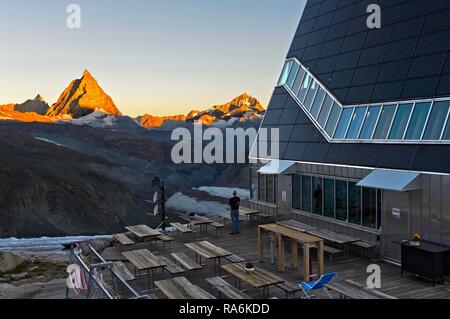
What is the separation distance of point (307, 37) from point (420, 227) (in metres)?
15.3

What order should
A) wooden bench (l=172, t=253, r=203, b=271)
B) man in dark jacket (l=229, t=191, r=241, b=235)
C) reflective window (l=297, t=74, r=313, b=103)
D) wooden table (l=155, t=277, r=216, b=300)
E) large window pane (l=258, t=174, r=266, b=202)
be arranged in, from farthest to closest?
large window pane (l=258, t=174, r=266, b=202)
reflective window (l=297, t=74, r=313, b=103)
man in dark jacket (l=229, t=191, r=241, b=235)
wooden bench (l=172, t=253, r=203, b=271)
wooden table (l=155, t=277, r=216, b=300)

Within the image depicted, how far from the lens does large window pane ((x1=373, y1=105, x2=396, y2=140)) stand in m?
16.7

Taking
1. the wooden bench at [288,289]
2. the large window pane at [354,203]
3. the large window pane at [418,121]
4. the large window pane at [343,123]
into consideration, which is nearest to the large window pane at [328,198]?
the large window pane at [354,203]

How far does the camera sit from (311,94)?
22.3 meters

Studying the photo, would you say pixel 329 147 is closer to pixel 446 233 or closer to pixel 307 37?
pixel 446 233

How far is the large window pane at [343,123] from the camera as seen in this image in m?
18.8

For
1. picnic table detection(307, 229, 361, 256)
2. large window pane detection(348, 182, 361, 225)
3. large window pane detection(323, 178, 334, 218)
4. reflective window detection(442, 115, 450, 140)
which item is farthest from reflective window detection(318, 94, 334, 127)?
reflective window detection(442, 115, 450, 140)

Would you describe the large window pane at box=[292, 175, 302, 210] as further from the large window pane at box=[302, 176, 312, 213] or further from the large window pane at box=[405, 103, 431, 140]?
the large window pane at box=[405, 103, 431, 140]

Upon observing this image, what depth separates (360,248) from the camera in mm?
16203

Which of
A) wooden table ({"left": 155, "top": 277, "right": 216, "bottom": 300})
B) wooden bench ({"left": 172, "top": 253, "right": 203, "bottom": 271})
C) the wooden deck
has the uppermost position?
wooden table ({"left": 155, "top": 277, "right": 216, "bottom": 300})

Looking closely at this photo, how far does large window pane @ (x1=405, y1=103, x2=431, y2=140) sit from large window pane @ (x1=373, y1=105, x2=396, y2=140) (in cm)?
109

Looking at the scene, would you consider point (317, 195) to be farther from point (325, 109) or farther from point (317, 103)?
point (317, 103)

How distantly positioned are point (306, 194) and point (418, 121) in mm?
6338
